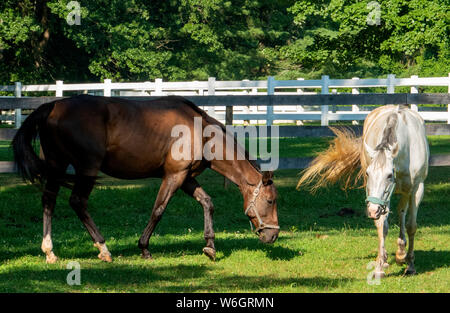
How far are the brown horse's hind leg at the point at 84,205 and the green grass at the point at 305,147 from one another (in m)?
8.52

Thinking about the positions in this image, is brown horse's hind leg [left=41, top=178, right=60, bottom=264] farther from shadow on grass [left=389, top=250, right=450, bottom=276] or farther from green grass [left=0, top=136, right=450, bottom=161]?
green grass [left=0, top=136, right=450, bottom=161]

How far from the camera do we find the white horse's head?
625 centimetres

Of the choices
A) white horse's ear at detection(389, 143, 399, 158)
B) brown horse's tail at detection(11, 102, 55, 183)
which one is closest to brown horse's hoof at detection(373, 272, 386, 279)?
white horse's ear at detection(389, 143, 399, 158)

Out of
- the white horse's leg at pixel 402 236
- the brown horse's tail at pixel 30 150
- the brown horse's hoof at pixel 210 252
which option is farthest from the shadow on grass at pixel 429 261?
the brown horse's tail at pixel 30 150

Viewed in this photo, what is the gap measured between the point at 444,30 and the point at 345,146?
39.4ft

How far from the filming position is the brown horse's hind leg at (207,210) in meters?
7.42

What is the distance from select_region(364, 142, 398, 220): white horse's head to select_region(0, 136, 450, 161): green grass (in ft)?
31.1

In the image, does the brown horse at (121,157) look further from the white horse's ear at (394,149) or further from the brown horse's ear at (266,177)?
the white horse's ear at (394,149)

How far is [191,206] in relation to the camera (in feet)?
36.5

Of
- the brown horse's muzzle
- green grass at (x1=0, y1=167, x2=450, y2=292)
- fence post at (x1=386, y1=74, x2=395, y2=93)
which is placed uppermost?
fence post at (x1=386, y1=74, x2=395, y2=93)

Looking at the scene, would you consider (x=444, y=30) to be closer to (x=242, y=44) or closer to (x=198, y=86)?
(x=198, y=86)

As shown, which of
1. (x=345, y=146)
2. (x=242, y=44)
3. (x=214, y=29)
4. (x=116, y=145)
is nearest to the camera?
(x=116, y=145)

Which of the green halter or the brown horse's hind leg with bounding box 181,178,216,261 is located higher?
the green halter

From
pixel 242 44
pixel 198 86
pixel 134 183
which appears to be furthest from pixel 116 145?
pixel 242 44
